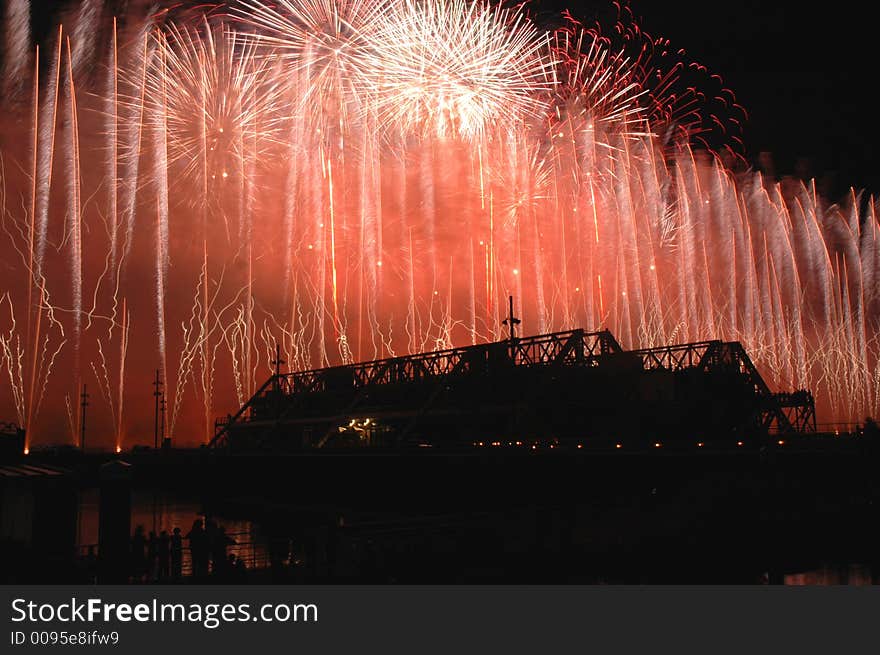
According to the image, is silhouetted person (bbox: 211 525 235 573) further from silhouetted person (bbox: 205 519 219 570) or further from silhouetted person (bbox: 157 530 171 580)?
silhouetted person (bbox: 157 530 171 580)

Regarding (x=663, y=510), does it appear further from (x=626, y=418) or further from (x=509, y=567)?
(x=626, y=418)

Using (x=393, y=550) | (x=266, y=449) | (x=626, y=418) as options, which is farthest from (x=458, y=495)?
(x=266, y=449)

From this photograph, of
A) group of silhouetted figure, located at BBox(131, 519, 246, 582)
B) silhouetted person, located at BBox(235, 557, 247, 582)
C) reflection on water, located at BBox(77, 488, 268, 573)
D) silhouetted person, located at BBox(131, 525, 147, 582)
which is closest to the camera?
silhouetted person, located at BBox(235, 557, 247, 582)

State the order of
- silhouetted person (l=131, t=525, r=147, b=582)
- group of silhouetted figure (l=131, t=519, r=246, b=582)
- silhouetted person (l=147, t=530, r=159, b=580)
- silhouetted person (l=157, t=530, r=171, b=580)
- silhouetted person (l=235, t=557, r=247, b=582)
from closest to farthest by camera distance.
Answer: silhouetted person (l=235, t=557, r=247, b=582)
group of silhouetted figure (l=131, t=519, r=246, b=582)
silhouetted person (l=131, t=525, r=147, b=582)
silhouetted person (l=157, t=530, r=171, b=580)
silhouetted person (l=147, t=530, r=159, b=580)

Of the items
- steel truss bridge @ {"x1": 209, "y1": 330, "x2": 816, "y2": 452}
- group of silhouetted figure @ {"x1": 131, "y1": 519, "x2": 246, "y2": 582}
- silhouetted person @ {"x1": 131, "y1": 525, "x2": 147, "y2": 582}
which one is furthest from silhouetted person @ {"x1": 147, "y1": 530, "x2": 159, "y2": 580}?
steel truss bridge @ {"x1": 209, "y1": 330, "x2": 816, "y2": 452}

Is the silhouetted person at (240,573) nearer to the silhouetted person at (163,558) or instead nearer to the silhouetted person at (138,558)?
the silhouetted person at (163,558)

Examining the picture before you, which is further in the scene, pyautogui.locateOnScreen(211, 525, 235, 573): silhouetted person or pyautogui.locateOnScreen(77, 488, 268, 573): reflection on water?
pyautogui.locateOnScreen(77, 488, 268, 573): reflection on water

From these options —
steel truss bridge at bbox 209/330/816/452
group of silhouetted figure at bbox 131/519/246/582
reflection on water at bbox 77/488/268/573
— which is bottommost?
reflection on water at bbox 77/488/268/573

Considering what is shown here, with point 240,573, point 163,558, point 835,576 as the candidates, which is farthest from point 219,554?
point 835,576

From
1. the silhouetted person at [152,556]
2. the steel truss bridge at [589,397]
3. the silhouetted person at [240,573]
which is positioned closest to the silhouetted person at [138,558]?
the silhouetted person at [152,556]
